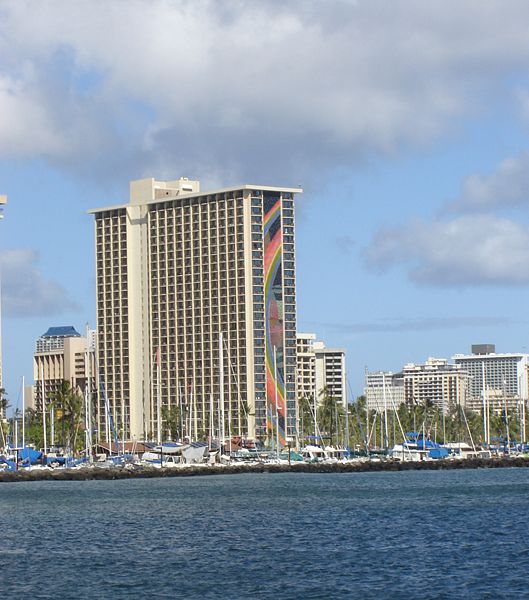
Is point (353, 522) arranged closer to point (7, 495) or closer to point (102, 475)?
point (7, 495)

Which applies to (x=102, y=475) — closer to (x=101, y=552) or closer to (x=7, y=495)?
(x=7, y=495)

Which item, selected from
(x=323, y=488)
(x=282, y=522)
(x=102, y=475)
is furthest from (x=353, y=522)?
(x=102, y=475)

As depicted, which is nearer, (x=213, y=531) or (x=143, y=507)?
(x=213, y=531)

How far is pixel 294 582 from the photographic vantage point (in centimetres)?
6731

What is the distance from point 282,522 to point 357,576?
34.9 metres

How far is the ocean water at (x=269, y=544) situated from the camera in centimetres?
6575

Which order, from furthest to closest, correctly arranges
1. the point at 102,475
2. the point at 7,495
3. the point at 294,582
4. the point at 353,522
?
the point at 102,475
the point at 7,495
the point at 353,522
the point at 294,582

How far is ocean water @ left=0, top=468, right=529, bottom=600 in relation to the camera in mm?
65750

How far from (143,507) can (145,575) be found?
181 feet

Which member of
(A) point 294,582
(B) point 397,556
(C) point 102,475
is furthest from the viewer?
(C) point 102,475

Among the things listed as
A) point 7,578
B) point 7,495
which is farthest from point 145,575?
point 7,495

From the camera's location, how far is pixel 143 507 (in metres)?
125

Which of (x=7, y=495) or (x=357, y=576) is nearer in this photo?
(x=357, y=576)

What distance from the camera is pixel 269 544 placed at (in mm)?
85625
